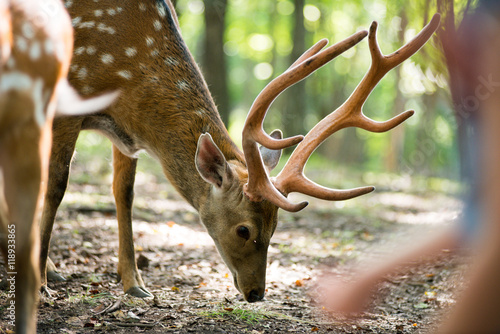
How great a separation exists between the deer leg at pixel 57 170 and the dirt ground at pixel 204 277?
371mm

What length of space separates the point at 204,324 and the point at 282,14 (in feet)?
74.3

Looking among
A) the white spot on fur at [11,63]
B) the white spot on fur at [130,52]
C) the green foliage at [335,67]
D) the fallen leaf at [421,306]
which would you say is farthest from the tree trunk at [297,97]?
the white spot on fur at [11,63]

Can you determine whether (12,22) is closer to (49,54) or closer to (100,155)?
(49,54)

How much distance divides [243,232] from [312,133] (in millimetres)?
873

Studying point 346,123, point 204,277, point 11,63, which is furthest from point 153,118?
point 11,63

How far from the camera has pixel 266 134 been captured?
12.1ft

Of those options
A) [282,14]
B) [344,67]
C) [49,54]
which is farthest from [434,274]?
[344,67]

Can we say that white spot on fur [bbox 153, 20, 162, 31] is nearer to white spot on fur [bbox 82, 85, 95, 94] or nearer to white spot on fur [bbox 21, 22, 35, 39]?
white spot on fur [bbox 82, 85, 95, 94]

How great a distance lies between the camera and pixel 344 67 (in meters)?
26.9

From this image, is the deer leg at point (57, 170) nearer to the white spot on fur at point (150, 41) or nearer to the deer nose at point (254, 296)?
the white spot on fur at point (150, 41)

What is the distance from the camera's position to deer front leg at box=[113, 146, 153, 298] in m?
4.52

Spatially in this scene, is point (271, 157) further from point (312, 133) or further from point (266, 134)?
point (266, 134)

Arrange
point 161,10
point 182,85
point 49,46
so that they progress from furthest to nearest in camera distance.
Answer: point 161,10 → point 182,85 → point 49,46

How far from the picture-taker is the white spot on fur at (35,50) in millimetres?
2572
